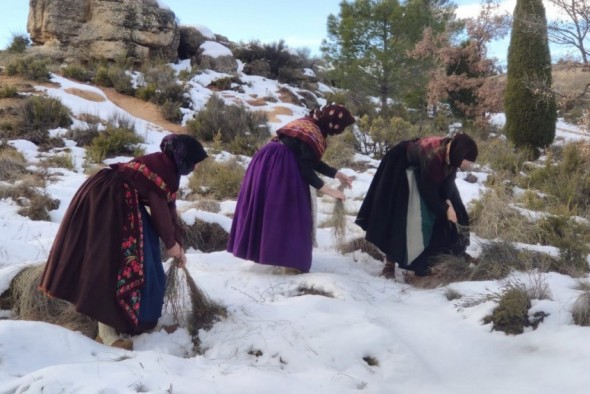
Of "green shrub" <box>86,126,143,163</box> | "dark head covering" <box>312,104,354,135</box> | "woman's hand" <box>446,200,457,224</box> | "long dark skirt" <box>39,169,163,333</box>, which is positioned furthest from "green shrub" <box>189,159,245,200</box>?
"long dark skirt" <box>39,169,163,333</box>

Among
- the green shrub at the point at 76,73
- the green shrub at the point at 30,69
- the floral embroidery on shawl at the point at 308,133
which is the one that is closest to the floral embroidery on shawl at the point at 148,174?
the floral embroidery on shawl at the point at 308,133

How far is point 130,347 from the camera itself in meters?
2.89

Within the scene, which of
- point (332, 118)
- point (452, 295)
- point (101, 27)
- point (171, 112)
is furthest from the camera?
point (101, 27)

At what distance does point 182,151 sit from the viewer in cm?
300

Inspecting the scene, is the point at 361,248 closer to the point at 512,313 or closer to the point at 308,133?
the point at 308,133

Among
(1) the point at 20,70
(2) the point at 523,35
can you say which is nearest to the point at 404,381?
(2) the point at 523,35

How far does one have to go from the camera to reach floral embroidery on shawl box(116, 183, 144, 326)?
288 cm

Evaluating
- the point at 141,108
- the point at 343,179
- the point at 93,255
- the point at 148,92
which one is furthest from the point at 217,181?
the point at 148,92

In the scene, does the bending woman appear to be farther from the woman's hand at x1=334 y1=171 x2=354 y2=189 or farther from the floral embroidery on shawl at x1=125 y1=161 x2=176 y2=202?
the floral embroidery on shawl at x1=125 y1=161 x2=176 y2=202

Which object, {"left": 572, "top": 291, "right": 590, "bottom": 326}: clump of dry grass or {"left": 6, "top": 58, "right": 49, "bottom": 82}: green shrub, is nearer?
{"left": 572, "top": 291, "right": 590, "bottom": 326}: clump of dry grass

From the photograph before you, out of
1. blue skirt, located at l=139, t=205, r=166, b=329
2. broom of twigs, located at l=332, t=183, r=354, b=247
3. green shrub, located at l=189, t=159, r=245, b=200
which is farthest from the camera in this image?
green shrub, located at l=189, t=159, r=245, b=200

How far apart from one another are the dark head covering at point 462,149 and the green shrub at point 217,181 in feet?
11.8

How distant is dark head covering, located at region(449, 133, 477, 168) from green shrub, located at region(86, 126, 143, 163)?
21.1 feet

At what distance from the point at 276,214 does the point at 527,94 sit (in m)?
8.80
